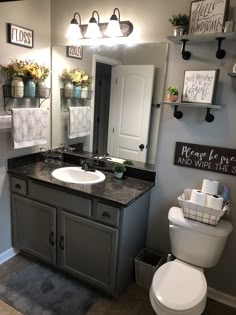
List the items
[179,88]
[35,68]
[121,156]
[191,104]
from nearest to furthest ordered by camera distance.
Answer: [191,104]
[179,88]
[35,68]
[121,156]

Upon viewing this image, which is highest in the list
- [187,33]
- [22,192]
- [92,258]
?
[187,33]

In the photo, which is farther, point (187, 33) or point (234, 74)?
point (187, 33)

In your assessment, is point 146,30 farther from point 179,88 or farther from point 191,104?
point 191,104

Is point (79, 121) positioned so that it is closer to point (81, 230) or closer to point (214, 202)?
point (81, 230)

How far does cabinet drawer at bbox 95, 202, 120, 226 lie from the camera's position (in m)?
1.71

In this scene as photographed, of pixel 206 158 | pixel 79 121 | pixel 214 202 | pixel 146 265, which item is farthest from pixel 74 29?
pixel 146 265

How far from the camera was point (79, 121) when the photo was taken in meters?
2.39

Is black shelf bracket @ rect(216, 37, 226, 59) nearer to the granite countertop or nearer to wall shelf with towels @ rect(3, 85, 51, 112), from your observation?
the granite countertop

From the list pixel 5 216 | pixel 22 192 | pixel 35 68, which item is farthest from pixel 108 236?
pixel 35 68

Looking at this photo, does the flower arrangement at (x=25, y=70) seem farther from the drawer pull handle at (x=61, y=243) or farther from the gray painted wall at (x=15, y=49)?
the drawer pull handle at (x=61, y=243)

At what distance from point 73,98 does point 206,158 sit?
1330mm

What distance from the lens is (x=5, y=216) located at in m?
2.24

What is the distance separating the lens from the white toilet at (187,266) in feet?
4.61

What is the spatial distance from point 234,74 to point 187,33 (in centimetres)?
44
